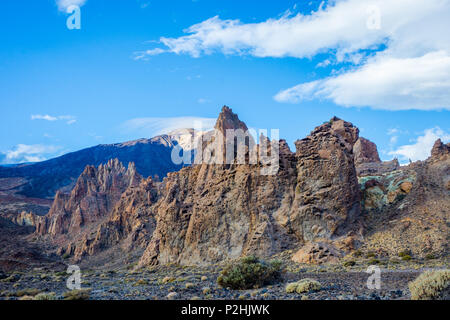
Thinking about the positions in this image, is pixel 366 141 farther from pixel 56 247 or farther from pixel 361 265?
pixel 56 247

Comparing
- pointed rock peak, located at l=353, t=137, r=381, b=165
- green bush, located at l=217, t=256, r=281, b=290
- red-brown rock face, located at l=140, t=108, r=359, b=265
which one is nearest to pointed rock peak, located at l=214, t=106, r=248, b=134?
red-brown rock face, located at l=140, t=108, r=359, b=265

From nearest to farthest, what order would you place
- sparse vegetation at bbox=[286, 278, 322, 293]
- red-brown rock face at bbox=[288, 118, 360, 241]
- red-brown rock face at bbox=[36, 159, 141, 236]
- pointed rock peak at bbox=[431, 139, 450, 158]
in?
sparse vegetation at bbox=[286, 278, 322, 293]
red-brown rock face at bbox=[288, 118, 360, 241]
pointed rock peak at bbox=[431, 139, 450, 158]
red-brown rock face at bbox=[36, 159, 141, 236]

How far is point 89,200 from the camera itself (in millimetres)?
88375

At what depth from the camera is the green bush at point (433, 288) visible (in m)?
12.1

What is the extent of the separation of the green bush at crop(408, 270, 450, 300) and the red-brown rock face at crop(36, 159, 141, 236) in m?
81.3

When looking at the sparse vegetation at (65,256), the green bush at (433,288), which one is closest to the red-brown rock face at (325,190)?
the green bush at (433,288)

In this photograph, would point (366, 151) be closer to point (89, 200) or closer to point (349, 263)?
point (349, 263)

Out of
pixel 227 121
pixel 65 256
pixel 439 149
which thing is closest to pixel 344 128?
pixel 439 149

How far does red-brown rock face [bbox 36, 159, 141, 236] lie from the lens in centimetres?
8612

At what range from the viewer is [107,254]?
62031 mm

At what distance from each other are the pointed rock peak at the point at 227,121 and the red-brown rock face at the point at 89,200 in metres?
45.1

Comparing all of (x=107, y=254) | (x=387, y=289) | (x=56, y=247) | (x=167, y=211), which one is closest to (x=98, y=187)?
(x=56, y=247)

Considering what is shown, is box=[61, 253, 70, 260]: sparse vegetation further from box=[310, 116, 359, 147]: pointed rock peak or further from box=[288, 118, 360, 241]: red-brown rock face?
box=[310, 116, 359, 147]: pointed rock peak

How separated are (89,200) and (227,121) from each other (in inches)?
1928
